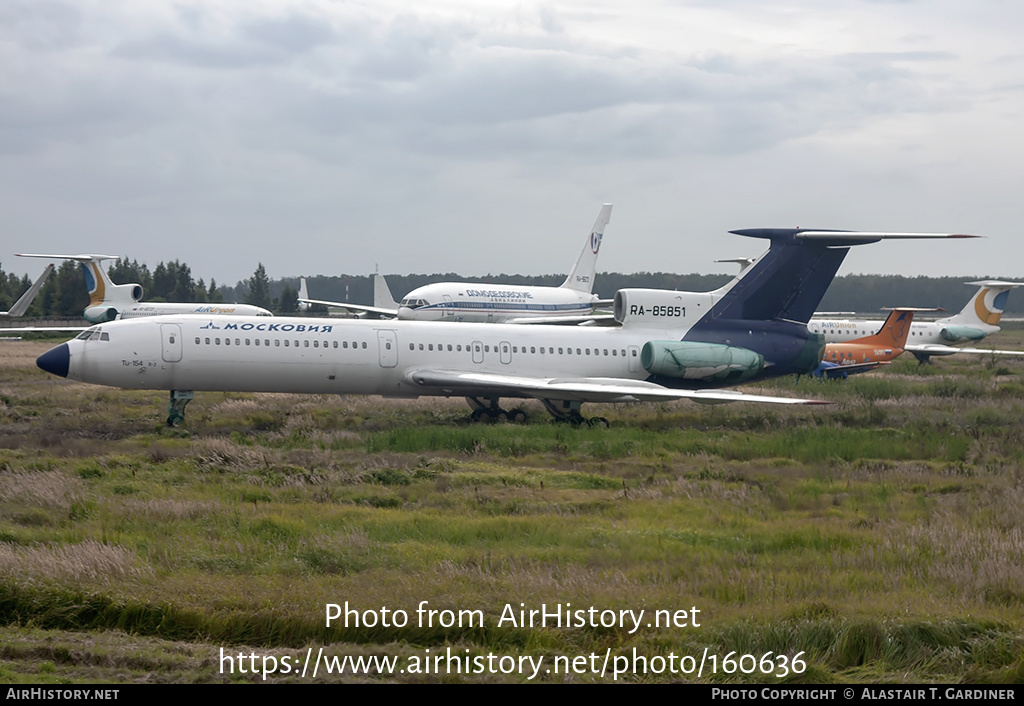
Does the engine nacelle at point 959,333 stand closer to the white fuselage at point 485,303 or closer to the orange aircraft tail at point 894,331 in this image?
the orange aircraft tail at point 894,331

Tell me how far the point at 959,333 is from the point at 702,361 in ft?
123

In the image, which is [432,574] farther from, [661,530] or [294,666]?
[661,530]

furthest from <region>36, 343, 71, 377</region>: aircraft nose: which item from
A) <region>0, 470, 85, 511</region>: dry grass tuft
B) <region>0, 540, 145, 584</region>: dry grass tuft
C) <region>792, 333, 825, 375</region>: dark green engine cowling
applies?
<region>792, 333, 825, 375</region>: dark green engine cowling

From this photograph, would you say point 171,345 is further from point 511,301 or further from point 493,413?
point 511,301

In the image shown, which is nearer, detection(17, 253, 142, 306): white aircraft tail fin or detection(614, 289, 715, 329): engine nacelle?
detection(614, 289, 715, 329): engine nacelle

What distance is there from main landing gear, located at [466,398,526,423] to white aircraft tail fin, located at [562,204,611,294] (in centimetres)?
4065

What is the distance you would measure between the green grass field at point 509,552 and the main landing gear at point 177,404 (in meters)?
1.37

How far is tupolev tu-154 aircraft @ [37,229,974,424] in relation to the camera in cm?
2228

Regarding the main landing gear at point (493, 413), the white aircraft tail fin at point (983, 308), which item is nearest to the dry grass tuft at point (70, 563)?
the main landing gear at point (493, 413)

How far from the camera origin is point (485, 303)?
59188mm

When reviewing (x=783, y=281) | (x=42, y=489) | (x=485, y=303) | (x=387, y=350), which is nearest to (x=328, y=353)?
(x=387, y=350)

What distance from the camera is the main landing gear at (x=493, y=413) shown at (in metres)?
25.1

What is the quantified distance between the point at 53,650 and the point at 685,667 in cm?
465

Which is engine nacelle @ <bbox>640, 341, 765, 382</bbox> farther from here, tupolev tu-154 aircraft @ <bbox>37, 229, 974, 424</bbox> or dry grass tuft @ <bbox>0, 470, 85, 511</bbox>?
dry grass tuft @ <bbox>0, 470, 85, 511</bbox>
